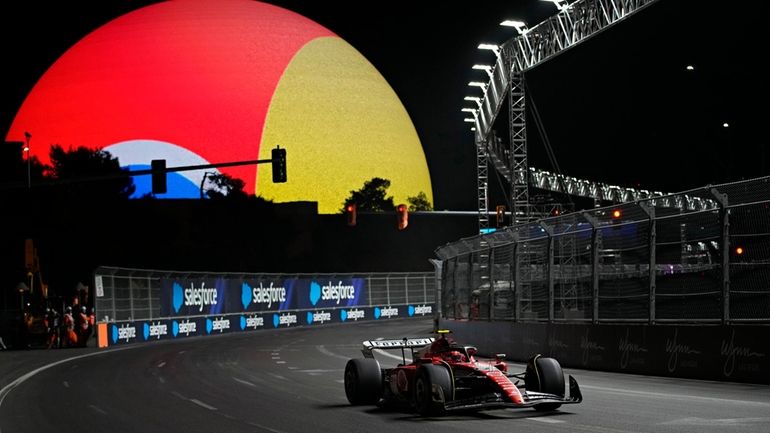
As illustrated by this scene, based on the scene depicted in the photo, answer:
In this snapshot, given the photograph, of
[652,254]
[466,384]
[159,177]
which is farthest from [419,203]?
[466,384]

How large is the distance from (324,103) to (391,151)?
1155cm

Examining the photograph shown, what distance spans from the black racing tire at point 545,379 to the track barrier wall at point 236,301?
3048 centimetres

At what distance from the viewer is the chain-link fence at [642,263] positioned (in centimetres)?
1981

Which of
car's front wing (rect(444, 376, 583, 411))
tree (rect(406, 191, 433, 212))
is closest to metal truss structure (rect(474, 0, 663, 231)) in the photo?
car's front wing (rect(444, 376, 583, 411))

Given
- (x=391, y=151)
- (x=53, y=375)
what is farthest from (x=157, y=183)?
(x=391, y=151)

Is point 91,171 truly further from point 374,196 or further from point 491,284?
point 491,284

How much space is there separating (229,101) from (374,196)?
17.2 metres

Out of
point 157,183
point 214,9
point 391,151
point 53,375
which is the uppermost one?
point 214,9

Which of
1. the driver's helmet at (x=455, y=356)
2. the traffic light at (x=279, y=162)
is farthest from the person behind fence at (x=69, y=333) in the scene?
the driver's helmet at (x=455, y=356)

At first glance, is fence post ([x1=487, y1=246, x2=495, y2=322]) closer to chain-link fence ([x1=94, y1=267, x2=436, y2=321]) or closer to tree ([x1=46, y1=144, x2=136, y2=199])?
chain-link fence ([x1=94, y1=267, x2=436, y2=321])

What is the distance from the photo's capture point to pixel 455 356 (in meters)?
15.5

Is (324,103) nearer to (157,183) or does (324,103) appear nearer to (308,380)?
(157,183)

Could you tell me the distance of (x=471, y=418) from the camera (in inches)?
583

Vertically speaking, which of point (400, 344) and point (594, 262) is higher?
point (594, 262)
